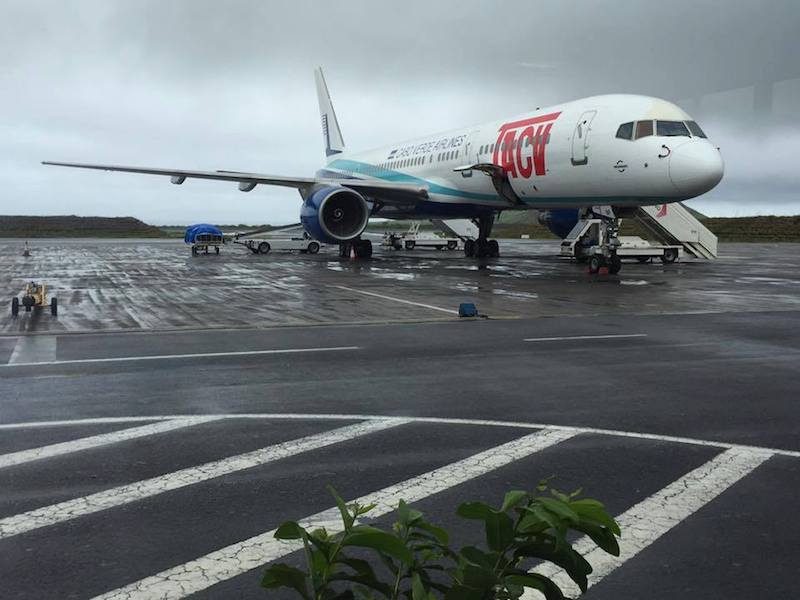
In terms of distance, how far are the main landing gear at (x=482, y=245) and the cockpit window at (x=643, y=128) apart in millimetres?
11471

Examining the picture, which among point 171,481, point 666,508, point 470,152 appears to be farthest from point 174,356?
point 470,152

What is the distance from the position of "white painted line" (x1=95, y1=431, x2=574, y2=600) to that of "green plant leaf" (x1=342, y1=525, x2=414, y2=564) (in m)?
1.20

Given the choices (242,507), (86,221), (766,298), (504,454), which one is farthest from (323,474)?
(86,221)

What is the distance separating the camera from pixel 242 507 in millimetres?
4598

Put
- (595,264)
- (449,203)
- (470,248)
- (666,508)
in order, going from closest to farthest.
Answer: (666,508), (595,264), (449,203), (470,248)

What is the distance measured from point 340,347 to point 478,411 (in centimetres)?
400

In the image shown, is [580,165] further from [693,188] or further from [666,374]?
[666,374]

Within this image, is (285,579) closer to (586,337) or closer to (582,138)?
(586,337)

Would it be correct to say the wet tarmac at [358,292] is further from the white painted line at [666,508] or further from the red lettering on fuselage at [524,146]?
the white painted line at [666,508]

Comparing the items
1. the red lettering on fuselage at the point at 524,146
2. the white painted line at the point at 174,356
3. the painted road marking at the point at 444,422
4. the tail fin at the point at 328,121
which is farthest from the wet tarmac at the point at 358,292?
the tail fin at the point at 328,121

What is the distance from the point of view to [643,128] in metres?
21.3

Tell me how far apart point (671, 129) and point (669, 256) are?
42.2ft

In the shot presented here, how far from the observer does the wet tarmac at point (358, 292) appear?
14188 millimetres

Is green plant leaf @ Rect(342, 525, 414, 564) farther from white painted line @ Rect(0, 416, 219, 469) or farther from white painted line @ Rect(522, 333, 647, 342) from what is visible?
white painted line @ Rect(522, 333, 647, 342)
